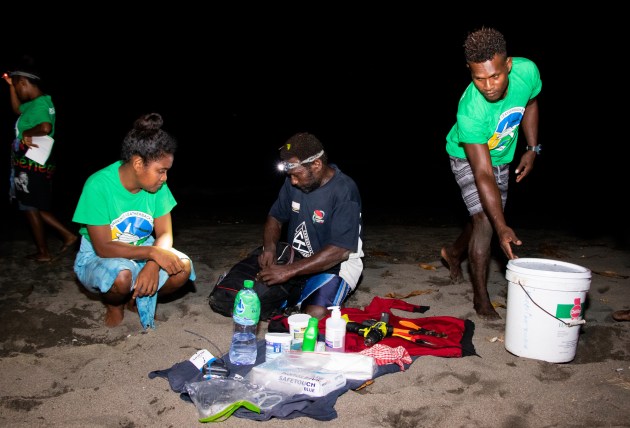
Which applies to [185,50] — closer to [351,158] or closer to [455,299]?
[351,158]

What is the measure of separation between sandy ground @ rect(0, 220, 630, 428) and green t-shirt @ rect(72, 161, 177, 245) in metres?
0.75

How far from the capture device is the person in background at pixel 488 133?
144 inches

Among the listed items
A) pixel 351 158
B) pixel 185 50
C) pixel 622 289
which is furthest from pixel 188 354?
pixel 185 50

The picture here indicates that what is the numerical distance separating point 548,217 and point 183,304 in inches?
267

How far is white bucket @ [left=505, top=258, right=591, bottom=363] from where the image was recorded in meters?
3.30

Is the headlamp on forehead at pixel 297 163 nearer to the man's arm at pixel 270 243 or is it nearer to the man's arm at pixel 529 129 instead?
the man's arm at pixel 270 243

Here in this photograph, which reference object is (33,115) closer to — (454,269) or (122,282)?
(122,282)

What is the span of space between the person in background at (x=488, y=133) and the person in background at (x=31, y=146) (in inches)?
173

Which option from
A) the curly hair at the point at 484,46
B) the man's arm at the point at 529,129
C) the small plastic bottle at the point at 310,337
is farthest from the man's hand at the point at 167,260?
the man's arm at the point at 529,129

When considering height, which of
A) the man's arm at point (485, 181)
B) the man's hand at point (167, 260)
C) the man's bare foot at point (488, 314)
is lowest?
the man's bare foot at point (488, 314)

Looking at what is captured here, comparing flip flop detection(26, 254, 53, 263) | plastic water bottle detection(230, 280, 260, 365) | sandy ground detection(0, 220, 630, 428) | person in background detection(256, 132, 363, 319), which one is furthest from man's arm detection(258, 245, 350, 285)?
flip flop detection(26, 254, 53, 263)

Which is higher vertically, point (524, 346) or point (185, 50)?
point (185, 50)

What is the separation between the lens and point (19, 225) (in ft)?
27.1

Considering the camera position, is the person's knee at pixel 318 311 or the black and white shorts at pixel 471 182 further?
the black and white shorts at pixel 471 182
